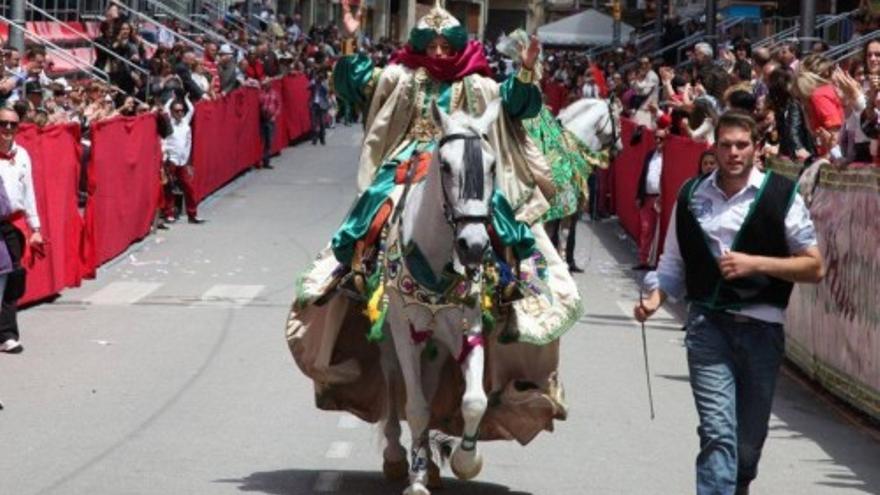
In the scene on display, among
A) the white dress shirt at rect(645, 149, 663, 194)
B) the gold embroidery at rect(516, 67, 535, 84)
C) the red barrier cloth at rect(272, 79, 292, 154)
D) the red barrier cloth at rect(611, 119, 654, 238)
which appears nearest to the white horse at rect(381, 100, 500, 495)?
the gold embroidery at rect(516, 67, 535, 84)

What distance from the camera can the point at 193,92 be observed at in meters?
31.9

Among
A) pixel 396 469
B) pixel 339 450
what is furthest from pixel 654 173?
pixel 396 469

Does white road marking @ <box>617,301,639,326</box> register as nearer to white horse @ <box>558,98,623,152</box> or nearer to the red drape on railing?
white horse @ <box>558,98,623,152</box>

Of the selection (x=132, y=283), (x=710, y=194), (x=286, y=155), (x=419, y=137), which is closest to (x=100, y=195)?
(x=132, y=283)

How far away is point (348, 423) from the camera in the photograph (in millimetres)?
13266

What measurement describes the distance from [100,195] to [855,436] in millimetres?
11165

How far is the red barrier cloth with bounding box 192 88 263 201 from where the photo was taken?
3064cm

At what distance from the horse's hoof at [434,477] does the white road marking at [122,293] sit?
906cm

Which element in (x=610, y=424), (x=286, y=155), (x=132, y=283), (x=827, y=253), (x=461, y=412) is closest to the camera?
(x=461, y=412)

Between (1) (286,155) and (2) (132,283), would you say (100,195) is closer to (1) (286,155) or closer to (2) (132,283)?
(2) (132,283)

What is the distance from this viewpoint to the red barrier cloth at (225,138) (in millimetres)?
30641

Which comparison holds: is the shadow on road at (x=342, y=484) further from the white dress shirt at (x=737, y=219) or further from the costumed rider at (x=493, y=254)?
the white dress shirt at (x=737, y=219)

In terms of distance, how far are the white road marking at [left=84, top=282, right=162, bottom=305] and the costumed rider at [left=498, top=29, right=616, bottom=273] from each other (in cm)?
386

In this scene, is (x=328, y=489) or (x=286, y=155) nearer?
(x=328, y=489)
